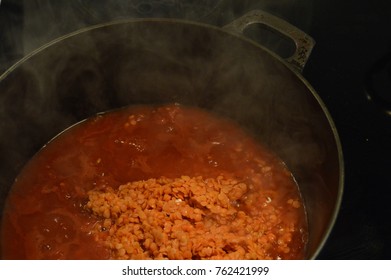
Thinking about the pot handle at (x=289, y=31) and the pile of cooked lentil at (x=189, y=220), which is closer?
the pile of cooked lentil at (x=189, y=220)

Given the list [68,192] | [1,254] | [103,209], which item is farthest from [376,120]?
[1,254]

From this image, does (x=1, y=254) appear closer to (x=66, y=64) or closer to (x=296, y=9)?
(x=66, y=64)

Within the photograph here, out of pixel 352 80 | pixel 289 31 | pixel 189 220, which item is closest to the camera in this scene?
pixel 189 220

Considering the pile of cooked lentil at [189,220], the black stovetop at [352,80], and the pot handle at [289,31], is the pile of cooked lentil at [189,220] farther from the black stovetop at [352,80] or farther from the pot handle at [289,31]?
the pot handle at [289,31]

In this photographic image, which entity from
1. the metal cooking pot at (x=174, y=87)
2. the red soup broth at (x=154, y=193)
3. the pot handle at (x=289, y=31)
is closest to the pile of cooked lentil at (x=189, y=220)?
the red soup broth at (x=154, y=193)

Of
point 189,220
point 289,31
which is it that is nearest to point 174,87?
point 289,31

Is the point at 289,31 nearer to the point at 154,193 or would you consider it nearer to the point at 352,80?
the point at 352,80

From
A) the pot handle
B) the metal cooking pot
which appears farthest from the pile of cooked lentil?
the pot handle

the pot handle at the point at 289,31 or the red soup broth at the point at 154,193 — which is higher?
the pot handle at the point at 289,31
